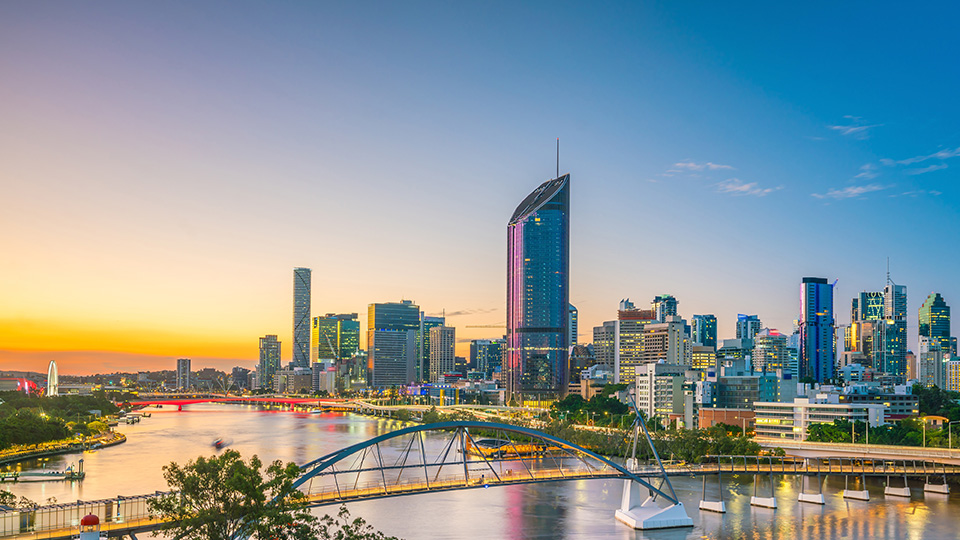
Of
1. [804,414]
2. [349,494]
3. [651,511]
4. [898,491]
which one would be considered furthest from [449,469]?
[804,414]

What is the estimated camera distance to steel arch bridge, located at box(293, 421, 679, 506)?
3816 cm

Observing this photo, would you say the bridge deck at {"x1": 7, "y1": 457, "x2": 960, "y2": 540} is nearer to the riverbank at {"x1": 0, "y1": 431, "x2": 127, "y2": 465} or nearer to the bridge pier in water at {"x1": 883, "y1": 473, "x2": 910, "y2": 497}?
the bridge pier in water at {"x1": 883, "y1": 473, "x2": 910, "y2": 497}

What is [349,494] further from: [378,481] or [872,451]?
[872,451]

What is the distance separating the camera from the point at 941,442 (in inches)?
3455

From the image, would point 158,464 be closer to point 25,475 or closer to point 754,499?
point 25,475

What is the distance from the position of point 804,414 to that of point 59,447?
8721cm

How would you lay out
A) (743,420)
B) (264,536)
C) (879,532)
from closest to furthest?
(264,536), (879,532), (743,420)

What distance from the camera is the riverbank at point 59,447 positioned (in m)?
88.8

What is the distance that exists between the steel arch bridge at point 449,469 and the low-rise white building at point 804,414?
90.9 ft

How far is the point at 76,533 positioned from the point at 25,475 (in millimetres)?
50500

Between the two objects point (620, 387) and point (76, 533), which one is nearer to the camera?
point (76, 533)

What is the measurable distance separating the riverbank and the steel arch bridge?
1347 inches

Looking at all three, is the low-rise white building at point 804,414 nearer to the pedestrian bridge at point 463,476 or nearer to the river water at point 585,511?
the pedestrian bridge at point 463,476

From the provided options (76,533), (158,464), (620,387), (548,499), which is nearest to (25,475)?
(158,464)
